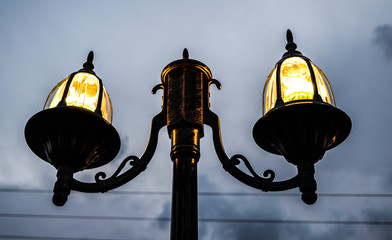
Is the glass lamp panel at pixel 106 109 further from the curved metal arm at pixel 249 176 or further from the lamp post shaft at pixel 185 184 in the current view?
the curved metal arm at pixel 249 176

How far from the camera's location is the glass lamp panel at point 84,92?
299 cm

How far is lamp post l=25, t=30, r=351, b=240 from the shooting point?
2.74 m

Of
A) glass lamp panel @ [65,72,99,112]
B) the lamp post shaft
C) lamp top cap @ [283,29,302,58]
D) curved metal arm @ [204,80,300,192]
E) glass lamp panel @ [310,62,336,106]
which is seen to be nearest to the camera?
the lamp post shaft

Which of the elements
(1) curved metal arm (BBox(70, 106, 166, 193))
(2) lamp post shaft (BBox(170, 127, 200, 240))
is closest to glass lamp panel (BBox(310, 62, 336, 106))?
(2) lamp post shaft (BBox(170, 127, 200, 240))

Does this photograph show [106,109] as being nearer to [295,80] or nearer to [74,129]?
[74,129]

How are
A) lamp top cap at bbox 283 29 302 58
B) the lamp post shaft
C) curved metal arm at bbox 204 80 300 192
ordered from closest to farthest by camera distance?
the lamp post shaft → curved metal arm at bbox 204 80 300 192 → lamp top cap at bbox 283 29 302 58

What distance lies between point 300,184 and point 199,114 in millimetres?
760

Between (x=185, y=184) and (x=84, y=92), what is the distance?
1.06m

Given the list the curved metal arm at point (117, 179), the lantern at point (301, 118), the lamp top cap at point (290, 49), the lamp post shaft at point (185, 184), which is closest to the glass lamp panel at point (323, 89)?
the lantern at point (301, 118)

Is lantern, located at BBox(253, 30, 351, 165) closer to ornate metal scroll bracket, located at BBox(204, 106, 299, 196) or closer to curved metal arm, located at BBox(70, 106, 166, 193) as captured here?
ornate metal scroll bracket, located at BBox(204, 106, 299, 196)

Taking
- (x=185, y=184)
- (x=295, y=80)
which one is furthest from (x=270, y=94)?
(x=185, y=184)

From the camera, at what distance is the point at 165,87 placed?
313cm

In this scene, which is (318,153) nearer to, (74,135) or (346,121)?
(346,121)

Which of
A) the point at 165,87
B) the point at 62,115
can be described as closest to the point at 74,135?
the point at 62,115
